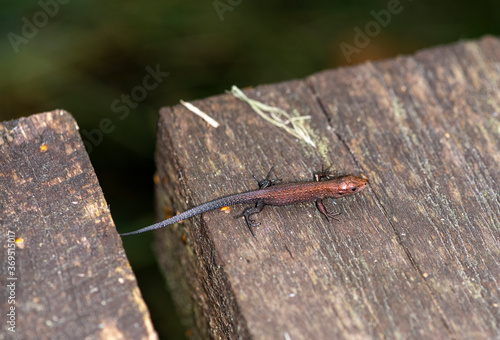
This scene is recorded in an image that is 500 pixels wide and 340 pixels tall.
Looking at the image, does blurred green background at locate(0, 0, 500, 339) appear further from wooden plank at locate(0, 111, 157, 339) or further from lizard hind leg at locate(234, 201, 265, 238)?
lizard hind leg at locate(234, 201, 265, 238)

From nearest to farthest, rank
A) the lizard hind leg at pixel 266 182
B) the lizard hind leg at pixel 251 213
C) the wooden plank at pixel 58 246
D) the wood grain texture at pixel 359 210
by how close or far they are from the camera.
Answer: the wooden plank at pixel 58 246 < the wood grain texture at pixel 359 210 < the lizard hind leg at pixel 251 213 < the lizard hind leg at pixel 266 182

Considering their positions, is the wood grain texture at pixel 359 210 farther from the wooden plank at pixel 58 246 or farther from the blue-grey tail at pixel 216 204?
the wooden plank at pixel 58 246

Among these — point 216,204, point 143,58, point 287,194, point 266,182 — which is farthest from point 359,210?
point 143,58

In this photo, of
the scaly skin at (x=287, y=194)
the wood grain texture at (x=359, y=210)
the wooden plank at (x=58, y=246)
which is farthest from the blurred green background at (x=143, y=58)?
the scaly skin at (x=287, y=194)

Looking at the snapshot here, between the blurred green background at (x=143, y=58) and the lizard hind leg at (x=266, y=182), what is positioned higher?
the blurred green background at (x=143, y=58)

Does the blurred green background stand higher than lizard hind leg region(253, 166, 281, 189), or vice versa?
the blurred green background

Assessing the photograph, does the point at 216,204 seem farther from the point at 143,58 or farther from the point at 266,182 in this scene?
the point at 143,58

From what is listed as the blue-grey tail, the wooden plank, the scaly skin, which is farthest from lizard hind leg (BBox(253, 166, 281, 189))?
the wooden plank
